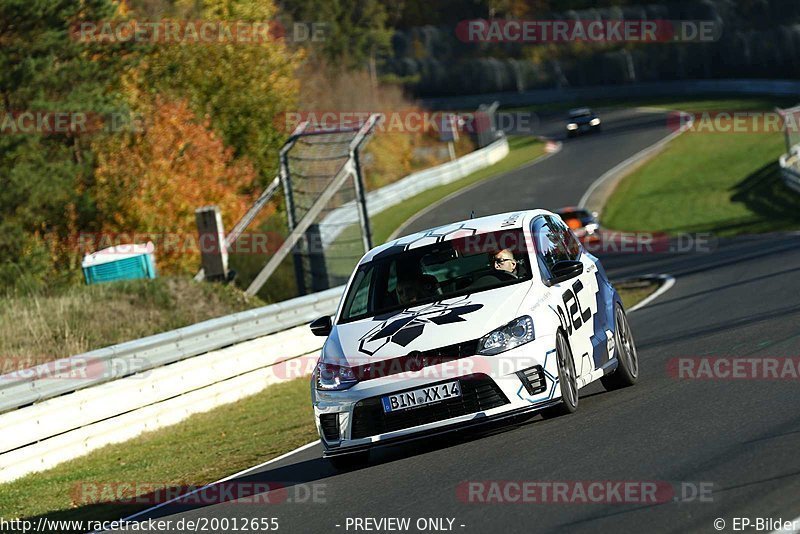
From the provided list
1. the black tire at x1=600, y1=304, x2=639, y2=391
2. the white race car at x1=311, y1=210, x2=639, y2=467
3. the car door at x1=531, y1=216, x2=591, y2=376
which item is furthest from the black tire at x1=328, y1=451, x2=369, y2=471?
the black tire at x1=600, y1=304, x2=639, y2=391

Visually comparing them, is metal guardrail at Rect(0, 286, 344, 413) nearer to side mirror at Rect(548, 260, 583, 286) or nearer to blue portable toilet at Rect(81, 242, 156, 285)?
side mirror at Rect(548, 260, 583, 286)

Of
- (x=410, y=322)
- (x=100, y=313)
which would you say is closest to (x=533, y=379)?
(x=410, y=322)

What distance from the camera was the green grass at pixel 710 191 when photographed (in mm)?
39094

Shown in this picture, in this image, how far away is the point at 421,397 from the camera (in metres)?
8.97

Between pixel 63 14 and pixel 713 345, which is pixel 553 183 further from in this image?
pixel 713 345

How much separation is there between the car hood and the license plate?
0.29 meters

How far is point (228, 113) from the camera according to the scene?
5247 centimetres

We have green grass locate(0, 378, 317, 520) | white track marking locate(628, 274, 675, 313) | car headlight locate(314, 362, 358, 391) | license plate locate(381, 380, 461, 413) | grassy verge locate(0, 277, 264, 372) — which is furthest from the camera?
white track marking locate(628, 274, 675, 313)

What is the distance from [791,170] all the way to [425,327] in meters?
33.4

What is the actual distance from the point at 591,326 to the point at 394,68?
99.9 meters

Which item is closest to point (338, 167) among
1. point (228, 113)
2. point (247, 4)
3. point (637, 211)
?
point (637, 211)

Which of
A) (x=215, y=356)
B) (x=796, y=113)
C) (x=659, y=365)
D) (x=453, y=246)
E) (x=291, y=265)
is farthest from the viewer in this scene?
(x=796, y=113)

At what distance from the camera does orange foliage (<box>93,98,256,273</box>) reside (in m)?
38.5

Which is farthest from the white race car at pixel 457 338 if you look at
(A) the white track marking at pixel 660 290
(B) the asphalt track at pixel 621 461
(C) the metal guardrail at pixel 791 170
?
(C) the metal guardrail at pixel 791 170
